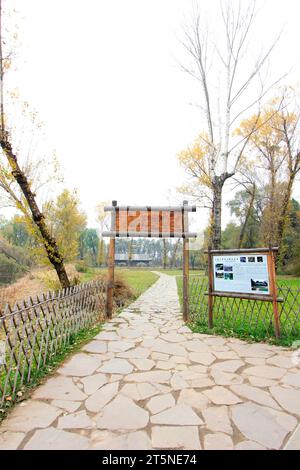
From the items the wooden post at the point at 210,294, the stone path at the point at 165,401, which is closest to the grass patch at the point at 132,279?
the wooden post at the point at 210,294

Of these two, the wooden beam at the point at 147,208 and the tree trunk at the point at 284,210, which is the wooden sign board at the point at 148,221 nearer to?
the wooden beam at the point at 147,208

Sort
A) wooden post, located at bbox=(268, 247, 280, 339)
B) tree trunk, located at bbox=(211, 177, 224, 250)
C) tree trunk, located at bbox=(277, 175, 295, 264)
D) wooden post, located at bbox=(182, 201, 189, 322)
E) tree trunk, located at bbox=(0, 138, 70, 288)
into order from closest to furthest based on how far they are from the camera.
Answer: wooden post, located at bbox=(268, 247, 280, 339), tree trunk, located at bbox=(0, 138, 70, 288), wooden post, located at bbox=(182, 201, 189, 322), tree trunk, located at bbox=(211, 177, 224, 250), tree trunk, located at bbox=(277, 175, 295, 264)

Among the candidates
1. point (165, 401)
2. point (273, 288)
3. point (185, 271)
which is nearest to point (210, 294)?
point (185, 271)

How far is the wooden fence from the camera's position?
3.18 metres

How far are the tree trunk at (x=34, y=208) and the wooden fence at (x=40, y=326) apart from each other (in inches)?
68.3

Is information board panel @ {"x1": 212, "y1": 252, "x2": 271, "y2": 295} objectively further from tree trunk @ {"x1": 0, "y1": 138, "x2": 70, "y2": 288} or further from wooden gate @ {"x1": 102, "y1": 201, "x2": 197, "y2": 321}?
tree trunk @ {"x1": 0, "y1": 138, "x2": 70, "y2": 288}

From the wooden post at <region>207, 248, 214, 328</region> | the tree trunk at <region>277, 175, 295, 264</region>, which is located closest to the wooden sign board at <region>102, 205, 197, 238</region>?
the wooden post at <region>207, 248, 214, 328</region>

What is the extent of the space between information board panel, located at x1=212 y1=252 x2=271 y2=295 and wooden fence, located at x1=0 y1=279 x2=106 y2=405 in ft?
10.6

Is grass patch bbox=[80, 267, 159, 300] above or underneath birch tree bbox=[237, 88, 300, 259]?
underneath

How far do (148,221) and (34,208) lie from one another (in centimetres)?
334

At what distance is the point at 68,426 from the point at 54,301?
7.65 feet

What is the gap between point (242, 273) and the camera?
5.64 m

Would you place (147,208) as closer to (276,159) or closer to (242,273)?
(242,273)

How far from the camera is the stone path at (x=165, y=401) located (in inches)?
90.9
